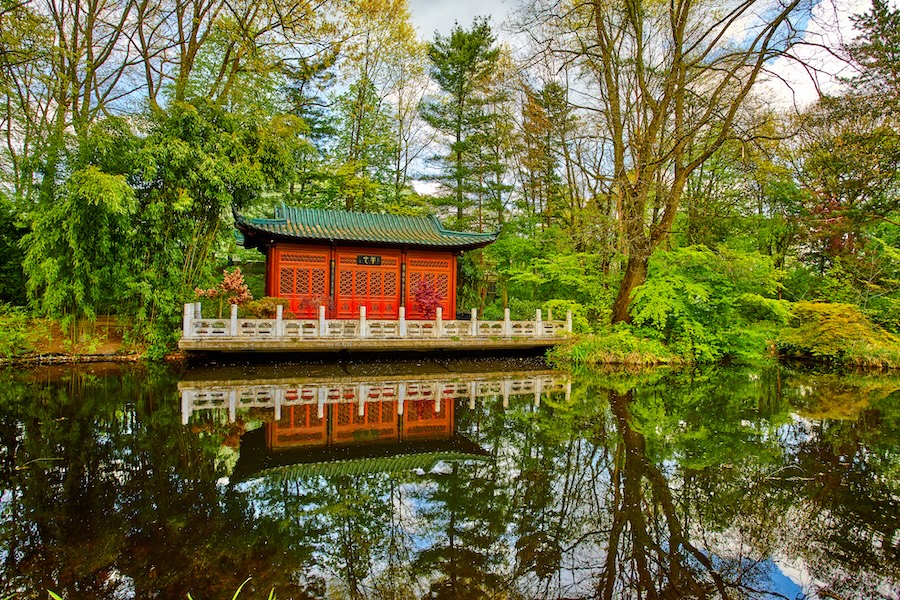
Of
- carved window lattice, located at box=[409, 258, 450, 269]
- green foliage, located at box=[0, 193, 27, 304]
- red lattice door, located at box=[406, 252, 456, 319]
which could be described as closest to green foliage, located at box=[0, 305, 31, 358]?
green foliage, located at box=[0, 193, 27, 304]

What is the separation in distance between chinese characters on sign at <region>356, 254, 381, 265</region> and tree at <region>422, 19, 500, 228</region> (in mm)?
6421

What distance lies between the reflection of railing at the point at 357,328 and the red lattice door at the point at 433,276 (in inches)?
96.4

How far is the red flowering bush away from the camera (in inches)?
437

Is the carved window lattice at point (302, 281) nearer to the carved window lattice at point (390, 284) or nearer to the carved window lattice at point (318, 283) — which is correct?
the carved window lattice at point (318, 283)

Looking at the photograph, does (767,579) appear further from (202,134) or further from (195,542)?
(202,134)

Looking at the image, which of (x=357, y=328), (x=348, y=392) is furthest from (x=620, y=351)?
(x=348, y=392)

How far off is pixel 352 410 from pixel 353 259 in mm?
8396

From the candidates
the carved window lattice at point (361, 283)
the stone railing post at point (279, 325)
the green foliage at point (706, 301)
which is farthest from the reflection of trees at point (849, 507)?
the carved window lattice at point (361, 283)

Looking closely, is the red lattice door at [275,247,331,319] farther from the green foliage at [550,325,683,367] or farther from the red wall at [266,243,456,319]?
the green foliage at [550,325,683,367]

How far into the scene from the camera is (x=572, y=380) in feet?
30.6

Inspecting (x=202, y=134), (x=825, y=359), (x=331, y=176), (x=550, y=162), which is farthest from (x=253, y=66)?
(x=825, y=359)

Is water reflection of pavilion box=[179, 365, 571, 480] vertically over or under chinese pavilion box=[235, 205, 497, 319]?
under

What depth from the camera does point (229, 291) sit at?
11.2 m

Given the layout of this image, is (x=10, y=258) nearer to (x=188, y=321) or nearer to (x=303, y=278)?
(x=188, y=321)
